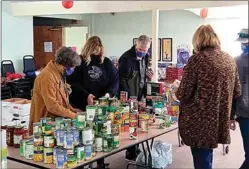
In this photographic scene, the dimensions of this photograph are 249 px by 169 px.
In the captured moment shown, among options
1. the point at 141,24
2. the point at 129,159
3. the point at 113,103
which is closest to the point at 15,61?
the point at 141,24

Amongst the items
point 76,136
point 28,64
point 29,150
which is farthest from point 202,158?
point 28,64

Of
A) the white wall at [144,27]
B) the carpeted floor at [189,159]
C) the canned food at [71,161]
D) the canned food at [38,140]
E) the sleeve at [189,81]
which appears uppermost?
the white wall at [144,27]

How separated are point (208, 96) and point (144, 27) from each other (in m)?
6.63

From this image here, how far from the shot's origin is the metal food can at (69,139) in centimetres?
216

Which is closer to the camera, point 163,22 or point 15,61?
point 15,61

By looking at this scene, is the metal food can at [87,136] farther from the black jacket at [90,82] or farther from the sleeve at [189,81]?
the black jacket at [90,82]

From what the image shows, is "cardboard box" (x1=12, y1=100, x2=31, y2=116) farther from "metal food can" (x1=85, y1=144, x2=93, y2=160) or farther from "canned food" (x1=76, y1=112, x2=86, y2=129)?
"metal food can" (x1=85, y1=144, x2=93, y2=160)

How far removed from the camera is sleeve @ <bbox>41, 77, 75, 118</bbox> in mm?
2639

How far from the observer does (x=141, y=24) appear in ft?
29.4

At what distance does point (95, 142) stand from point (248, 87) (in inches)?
→ 41.9

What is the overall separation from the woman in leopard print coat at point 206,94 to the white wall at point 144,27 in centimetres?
484

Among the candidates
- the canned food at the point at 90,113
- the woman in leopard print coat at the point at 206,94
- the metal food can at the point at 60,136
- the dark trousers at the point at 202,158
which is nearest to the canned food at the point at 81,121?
the canned food at the point at 90,113

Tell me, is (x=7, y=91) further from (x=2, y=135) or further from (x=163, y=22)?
(x=2, y=135)

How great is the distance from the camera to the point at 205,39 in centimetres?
251
